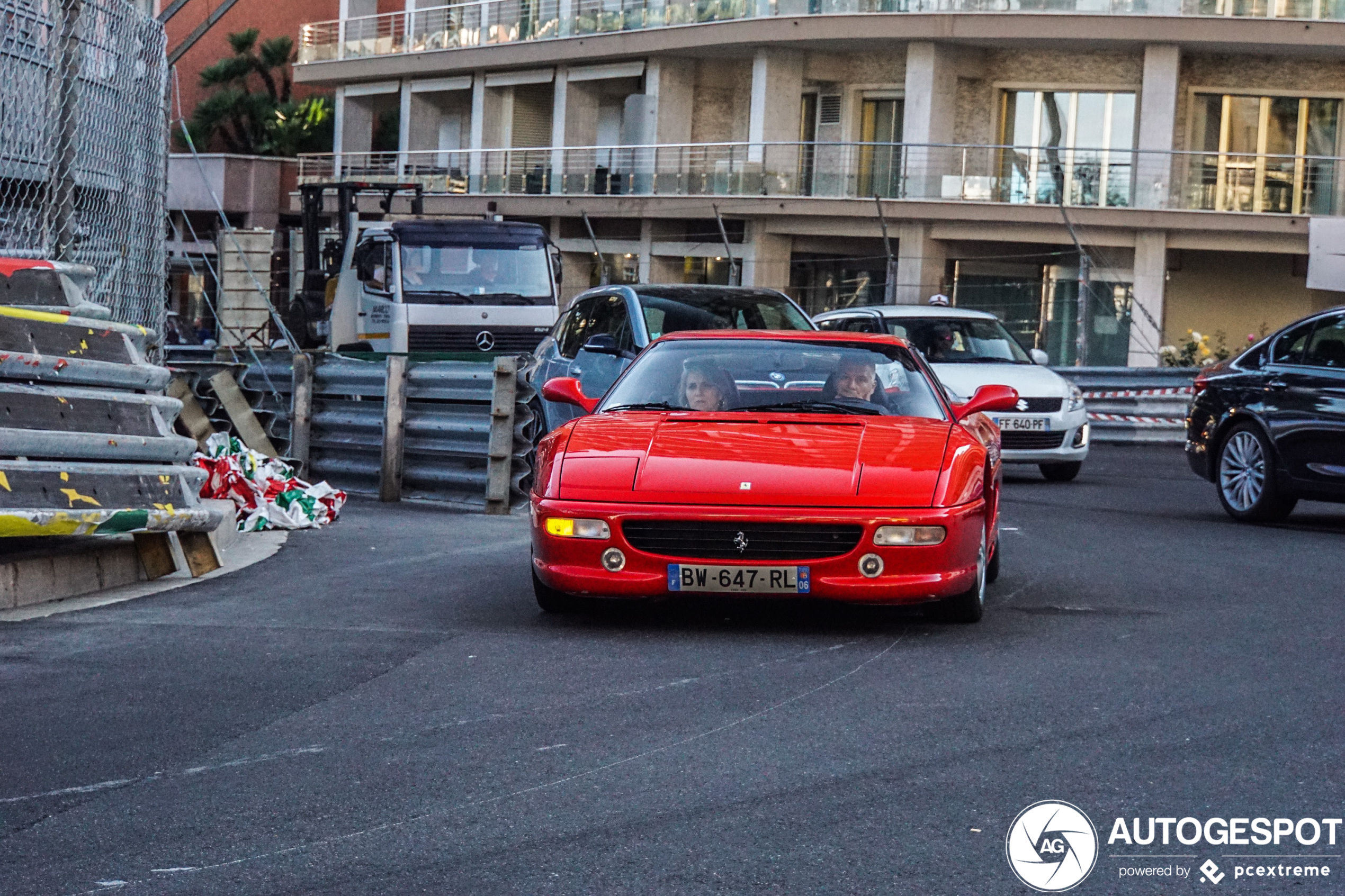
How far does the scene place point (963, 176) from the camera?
37.2 metres

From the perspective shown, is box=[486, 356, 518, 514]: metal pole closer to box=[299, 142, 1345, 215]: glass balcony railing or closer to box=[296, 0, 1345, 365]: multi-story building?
box=[296, 0, 1345, 365]: multi-story building

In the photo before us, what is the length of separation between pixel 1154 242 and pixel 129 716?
31.8 metres

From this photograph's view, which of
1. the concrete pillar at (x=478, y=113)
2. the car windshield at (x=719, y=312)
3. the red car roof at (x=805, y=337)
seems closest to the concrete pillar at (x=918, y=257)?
the concrete pillar at (x=478, y=113)

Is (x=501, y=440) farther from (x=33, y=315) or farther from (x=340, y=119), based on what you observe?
(x=340, y=119)

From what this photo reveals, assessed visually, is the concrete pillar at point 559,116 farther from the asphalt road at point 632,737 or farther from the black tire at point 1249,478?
the asphalt road at point 632,737

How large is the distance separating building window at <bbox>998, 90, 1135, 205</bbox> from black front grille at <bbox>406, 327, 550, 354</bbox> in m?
14.0

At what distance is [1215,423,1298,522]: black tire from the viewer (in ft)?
46.1

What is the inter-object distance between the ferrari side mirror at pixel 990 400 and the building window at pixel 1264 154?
27108 millimetres

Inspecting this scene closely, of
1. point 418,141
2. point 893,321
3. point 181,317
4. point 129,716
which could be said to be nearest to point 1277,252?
point 893,321

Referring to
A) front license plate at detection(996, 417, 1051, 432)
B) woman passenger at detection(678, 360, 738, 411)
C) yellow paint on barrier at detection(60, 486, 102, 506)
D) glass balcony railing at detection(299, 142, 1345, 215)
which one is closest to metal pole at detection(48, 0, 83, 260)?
yellow paint on barrier at detection(60, 486, 102, 506)

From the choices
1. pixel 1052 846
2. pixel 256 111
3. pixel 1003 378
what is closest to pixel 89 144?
pixel 1052 846

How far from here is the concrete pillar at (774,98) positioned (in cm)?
4112

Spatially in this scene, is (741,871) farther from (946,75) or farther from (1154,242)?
(946,75)
